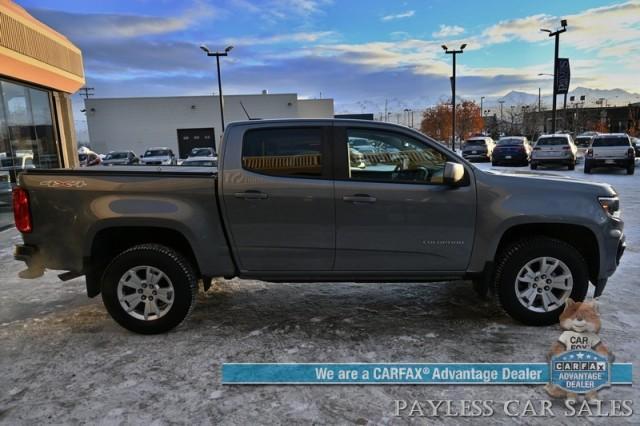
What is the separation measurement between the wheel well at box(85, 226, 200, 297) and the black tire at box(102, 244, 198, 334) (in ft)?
0.53

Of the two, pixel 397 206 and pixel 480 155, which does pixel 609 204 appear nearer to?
pixel 397 206

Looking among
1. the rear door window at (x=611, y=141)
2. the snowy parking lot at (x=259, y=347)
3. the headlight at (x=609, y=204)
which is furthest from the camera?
the rear door window at (x=611, y=141)

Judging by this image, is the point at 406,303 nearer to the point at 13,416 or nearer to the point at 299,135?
the point at 299,135

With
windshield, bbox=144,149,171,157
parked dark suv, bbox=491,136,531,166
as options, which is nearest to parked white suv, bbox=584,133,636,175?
parked dark suv, bbox=491,136,531,166

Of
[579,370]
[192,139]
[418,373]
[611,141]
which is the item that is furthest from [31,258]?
[192,139]

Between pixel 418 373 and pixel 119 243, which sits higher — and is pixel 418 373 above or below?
below

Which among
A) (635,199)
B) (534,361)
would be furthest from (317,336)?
(635,199)

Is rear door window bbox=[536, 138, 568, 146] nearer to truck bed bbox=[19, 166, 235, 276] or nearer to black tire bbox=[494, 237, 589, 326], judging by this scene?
black tire bbox=[494, 237, 589, 326]

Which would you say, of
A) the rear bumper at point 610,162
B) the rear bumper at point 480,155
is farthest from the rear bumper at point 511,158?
the rear bumper at point 610,162

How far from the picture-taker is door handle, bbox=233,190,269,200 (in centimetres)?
405

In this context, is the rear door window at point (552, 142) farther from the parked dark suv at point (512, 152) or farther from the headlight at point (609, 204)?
the headlight at point (609, 204)

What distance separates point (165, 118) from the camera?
48938 mm

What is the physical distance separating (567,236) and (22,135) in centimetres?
1329

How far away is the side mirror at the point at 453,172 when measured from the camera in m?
3.85
